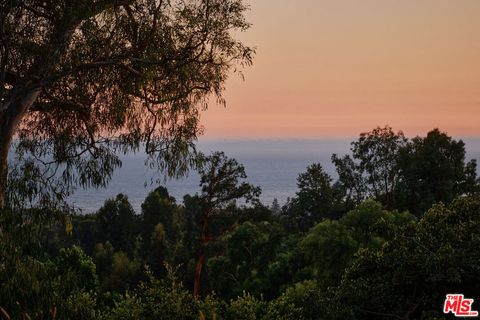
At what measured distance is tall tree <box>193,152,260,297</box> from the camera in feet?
112

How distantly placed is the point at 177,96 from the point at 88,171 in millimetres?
2522

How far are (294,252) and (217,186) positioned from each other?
9.24 m

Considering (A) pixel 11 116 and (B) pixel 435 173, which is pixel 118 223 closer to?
(B) pixel 435 173

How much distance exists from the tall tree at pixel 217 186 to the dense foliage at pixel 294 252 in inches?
2.9

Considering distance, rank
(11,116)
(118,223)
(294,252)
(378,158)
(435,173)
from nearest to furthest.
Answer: (11,116) < (294,252) < (435,173) < (378,158) < (118,223)

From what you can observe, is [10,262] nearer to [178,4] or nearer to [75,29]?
[75,29]

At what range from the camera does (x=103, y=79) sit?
1100 cm

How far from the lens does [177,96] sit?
11.4m

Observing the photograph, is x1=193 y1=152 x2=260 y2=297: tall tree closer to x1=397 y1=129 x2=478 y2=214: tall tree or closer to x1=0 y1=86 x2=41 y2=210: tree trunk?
x1=397 y1=129 x2=478 y2=214: tall tree

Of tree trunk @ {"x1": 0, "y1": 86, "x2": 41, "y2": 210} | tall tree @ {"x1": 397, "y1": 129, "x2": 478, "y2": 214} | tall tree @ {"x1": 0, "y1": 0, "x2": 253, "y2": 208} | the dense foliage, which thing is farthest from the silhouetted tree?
tree trunk @ {"x1": 0, "y1": 86, "x2": 41, "y2": 210}

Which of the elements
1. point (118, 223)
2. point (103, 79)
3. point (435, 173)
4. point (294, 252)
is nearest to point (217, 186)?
point (294, 252)

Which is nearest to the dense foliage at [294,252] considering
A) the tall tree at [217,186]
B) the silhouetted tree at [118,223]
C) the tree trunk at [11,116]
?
the tall tree at [217,186]

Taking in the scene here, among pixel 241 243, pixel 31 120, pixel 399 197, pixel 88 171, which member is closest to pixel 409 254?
pixel 88 171

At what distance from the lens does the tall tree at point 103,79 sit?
32.6 ft
